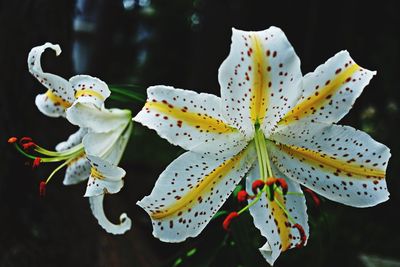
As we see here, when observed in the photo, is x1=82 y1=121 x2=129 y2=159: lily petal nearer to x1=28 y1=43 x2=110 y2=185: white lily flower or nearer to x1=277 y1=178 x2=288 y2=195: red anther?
x1=28 y1=43 x2=110 y2=185: white lily flower

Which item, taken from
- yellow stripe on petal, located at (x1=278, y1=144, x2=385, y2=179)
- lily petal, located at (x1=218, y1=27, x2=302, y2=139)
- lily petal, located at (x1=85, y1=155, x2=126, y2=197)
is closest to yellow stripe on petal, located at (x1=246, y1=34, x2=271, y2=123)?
lily petal, located at (x1=218, y1=27, x2=302, y2=139)

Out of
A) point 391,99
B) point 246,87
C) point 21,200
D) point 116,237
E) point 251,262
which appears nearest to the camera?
point 246,87

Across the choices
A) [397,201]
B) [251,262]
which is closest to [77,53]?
[397,201]

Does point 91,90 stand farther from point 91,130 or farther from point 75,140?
point 75,140

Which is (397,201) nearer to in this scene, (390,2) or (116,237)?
(390,2)

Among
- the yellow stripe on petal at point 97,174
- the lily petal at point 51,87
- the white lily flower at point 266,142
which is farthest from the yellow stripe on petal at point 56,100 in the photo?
the white lily flower at point 266,142
